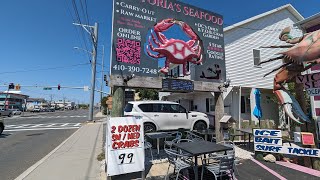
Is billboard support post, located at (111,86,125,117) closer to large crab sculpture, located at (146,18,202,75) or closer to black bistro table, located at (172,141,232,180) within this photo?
large crab sculpture, located at (146,18,202,75)

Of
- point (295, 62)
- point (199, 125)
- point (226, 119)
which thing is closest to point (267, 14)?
point (199, 125)

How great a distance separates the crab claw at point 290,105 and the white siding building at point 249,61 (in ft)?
26.0

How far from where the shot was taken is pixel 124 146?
5.44m

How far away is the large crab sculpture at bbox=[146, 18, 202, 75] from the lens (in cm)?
711

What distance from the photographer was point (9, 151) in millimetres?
9023

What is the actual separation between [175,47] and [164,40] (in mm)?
461

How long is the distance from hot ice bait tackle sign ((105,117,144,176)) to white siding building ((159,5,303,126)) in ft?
33.8

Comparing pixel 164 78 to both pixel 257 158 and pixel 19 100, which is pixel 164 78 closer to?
pixel 257 158

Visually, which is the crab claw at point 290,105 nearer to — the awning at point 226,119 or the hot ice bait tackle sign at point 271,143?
the hot ice bait tackle sign at point 271,143

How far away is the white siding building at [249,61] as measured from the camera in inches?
578

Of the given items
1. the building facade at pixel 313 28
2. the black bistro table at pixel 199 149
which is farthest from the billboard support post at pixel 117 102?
the building facade at pixel 313 28

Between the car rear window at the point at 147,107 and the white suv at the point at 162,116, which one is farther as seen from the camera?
the car rear window at the point at 147,107

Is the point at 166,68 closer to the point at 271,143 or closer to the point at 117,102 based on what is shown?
the point at 117,102

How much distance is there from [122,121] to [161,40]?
321 cm
